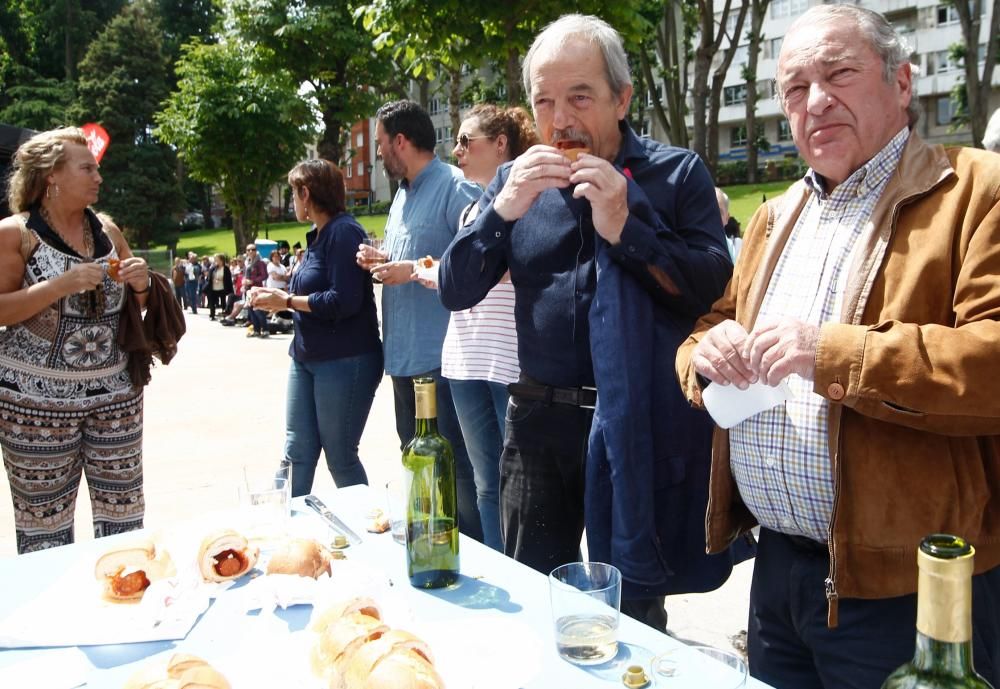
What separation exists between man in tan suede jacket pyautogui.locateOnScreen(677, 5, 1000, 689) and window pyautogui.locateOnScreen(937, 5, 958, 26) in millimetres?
53179

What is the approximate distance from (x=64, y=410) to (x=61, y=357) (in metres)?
0.22

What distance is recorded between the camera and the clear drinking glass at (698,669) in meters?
1.28

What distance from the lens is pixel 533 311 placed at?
237cm

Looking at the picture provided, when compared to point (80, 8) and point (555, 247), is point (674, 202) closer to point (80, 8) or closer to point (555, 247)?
point (555, 247)

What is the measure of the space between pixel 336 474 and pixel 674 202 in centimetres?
248

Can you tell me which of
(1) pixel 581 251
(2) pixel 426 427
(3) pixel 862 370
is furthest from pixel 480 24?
(3) pixel 862 370

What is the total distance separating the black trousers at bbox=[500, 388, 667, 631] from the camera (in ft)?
7.55

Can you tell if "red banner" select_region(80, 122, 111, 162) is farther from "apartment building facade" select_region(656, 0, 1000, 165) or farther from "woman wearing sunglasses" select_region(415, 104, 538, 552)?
"apartment building facade" select_region(656, 0, 1000, 165)

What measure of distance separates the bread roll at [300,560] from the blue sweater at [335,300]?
232 centimetres

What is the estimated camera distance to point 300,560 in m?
1.72

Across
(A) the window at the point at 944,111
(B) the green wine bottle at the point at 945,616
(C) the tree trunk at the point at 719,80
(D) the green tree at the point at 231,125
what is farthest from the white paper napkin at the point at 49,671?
(A) the window at the point at 944,111

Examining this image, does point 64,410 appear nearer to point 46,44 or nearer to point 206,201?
point 46,44

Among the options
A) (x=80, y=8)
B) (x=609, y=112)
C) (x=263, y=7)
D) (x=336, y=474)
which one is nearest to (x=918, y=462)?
(x=609, y=112)

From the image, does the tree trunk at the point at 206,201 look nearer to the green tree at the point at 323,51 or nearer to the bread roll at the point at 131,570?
the green tree at the point at 323,51
